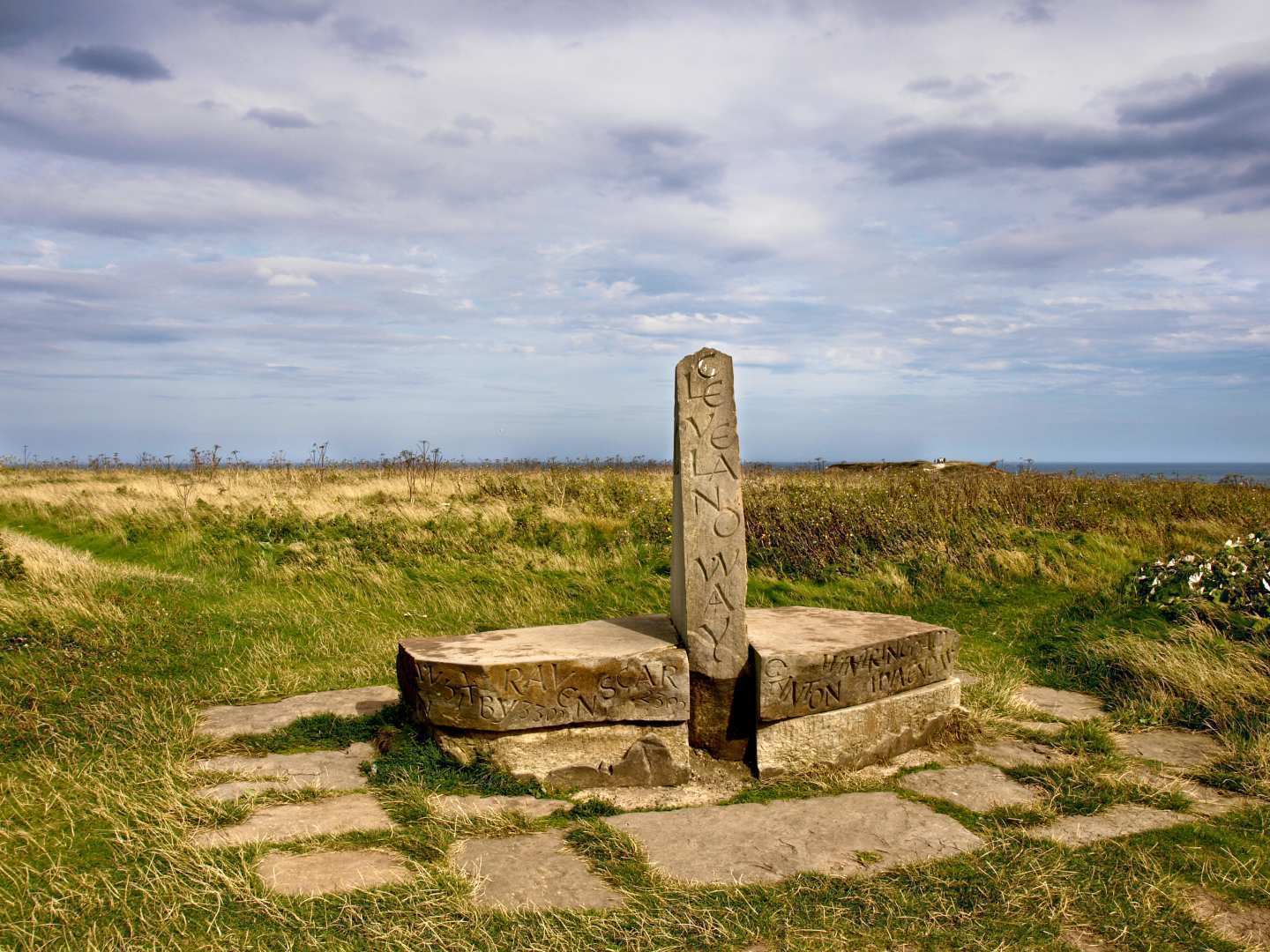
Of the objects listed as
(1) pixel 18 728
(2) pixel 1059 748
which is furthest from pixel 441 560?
(2) pixel 1059 748

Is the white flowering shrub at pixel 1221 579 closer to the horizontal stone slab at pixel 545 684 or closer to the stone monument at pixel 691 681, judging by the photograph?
the stone monument at pixel 691 681

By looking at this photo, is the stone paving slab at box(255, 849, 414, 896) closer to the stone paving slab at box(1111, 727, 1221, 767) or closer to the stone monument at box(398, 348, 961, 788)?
the stone monument at box(398, 348, 961, 788)

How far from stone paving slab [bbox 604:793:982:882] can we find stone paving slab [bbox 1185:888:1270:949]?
0.82 m

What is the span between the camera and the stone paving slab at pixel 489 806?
4.07 meters

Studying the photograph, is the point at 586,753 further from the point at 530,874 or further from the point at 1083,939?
the point at 1083,939

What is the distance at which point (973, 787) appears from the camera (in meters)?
4.63

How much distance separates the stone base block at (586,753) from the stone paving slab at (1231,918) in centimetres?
229

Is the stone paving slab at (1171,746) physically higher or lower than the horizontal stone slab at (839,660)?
lower

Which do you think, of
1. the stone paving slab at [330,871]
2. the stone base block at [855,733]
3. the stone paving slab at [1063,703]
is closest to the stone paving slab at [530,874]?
the stone paving slab at [330,871]

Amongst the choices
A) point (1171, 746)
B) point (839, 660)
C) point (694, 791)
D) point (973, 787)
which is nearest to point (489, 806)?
point (694, 791)

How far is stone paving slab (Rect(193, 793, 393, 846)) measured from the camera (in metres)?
3.78

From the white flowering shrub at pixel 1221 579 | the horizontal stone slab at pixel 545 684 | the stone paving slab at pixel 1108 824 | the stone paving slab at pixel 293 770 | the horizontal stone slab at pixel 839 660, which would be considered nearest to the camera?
the stone paving slab at pixel 1108 824

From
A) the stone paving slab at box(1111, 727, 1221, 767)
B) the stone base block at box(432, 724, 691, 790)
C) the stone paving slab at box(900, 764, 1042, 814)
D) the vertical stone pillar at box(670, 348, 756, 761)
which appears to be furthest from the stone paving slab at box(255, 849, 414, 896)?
the stone paving slab at box(1111, 727, 1221, 767)

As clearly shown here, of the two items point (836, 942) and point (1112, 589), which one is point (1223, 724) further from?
point (836, 942)
